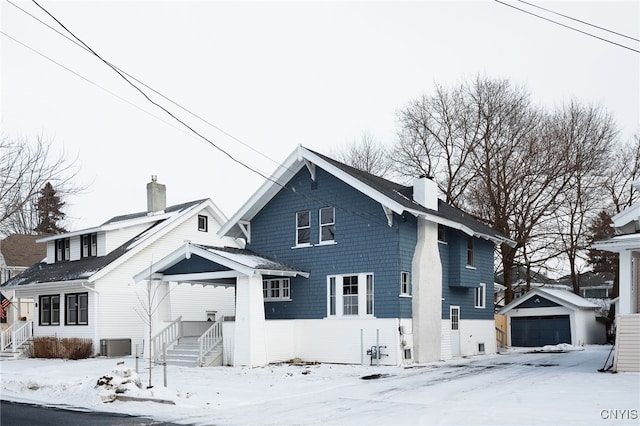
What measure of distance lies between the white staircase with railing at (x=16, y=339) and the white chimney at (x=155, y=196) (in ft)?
26.2

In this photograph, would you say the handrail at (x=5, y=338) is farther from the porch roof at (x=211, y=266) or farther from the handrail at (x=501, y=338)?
the handrail at (x=501, y=338)

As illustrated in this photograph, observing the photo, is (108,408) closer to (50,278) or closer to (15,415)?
(15,415)

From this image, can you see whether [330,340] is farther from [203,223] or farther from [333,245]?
[203,223]

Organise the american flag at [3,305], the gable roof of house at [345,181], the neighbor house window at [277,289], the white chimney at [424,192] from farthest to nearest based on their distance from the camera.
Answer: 1. the american flag at [3,305]
2. the white chimney at [424,192]
3. the neighbor house window at [277,289]
4. the gable roof of house at [345,181]

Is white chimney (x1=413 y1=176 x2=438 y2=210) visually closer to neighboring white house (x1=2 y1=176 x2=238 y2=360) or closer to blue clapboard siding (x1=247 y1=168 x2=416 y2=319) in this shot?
blue clapboard siding (x1=247 y1=168 x2=416 y2=319)

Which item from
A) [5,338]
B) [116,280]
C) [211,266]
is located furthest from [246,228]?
[5,338]

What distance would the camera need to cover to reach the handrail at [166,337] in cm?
2566

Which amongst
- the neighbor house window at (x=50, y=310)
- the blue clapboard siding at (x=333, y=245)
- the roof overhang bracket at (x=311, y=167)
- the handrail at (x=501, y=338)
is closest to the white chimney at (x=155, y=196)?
the neighbor house window at (x=50, y=310)

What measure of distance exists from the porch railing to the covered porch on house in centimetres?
993

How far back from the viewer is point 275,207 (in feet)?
89.7

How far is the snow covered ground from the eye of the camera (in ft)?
40.7

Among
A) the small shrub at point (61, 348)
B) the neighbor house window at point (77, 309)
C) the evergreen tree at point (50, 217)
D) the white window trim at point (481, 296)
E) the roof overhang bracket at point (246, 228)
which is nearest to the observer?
the roof overhang bracket at point (246, 228)

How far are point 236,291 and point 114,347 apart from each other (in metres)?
9.00

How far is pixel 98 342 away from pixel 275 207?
33.1 feet
